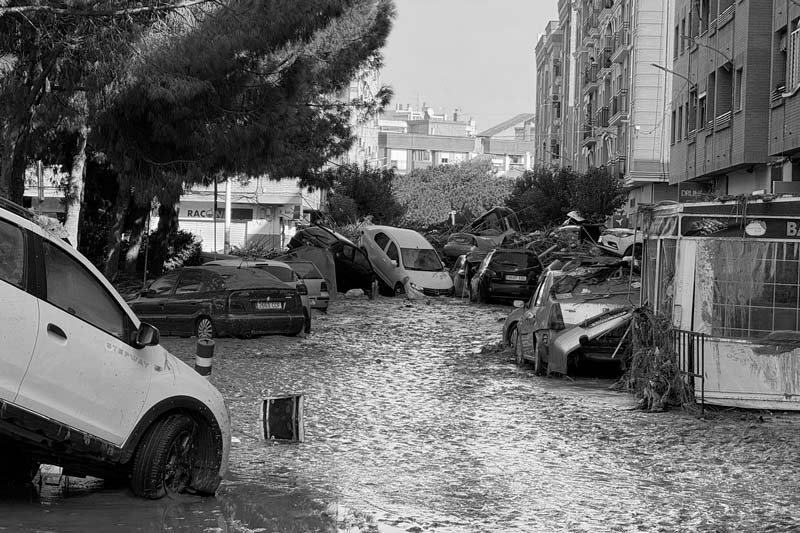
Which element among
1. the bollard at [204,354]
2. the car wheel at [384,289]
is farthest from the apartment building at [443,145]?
the bollard at [204,354]

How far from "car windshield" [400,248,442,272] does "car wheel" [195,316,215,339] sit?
1863 centimetres

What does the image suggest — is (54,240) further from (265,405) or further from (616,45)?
(616,45)

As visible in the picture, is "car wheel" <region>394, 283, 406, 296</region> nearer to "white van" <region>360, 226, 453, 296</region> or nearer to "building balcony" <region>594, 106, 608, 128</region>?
"white van" <region>360, 226, 453, 296</region>

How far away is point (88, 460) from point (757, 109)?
2773 centimetres

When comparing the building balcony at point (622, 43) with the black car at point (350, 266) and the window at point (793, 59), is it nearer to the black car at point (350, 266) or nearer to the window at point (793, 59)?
the black car at point (350, 266)

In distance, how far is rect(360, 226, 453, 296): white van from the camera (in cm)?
3872

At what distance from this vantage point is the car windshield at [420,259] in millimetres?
39438

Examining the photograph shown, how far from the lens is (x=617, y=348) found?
15.4 m

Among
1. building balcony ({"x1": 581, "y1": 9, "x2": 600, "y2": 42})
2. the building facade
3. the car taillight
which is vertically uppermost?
building balcony ({"x1": 581, "y1": 9, "x2": 600, "y2": 42})

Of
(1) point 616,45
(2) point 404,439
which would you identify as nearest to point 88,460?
(2) point 404,439

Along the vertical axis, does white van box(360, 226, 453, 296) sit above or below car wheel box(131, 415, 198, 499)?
above

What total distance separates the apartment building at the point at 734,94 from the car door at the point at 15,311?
23.3 meters

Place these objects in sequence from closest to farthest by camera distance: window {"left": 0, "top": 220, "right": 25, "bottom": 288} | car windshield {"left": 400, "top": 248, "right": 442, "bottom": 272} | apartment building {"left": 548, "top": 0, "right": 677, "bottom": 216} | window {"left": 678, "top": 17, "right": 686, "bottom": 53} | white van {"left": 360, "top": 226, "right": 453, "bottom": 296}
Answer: window {"left": 0, "top": 220, "right": 25, "bottom": 288}
white van {"left": 360, "top": 226, "right": 453, "bottom": 296}
car windshield {"left": 400, "top": 248, "right": 442, "bottom": 272}
window {"left": 678, "top": 17, "right": 686, "bottom": 53}
apartment building {"left": 548, "top": 0, "right": 677, "bottom": 216}

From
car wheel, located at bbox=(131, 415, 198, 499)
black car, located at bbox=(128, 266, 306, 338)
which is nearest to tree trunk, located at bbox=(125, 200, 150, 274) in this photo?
black car, located at bbox=(128, 266, 306, 338)
